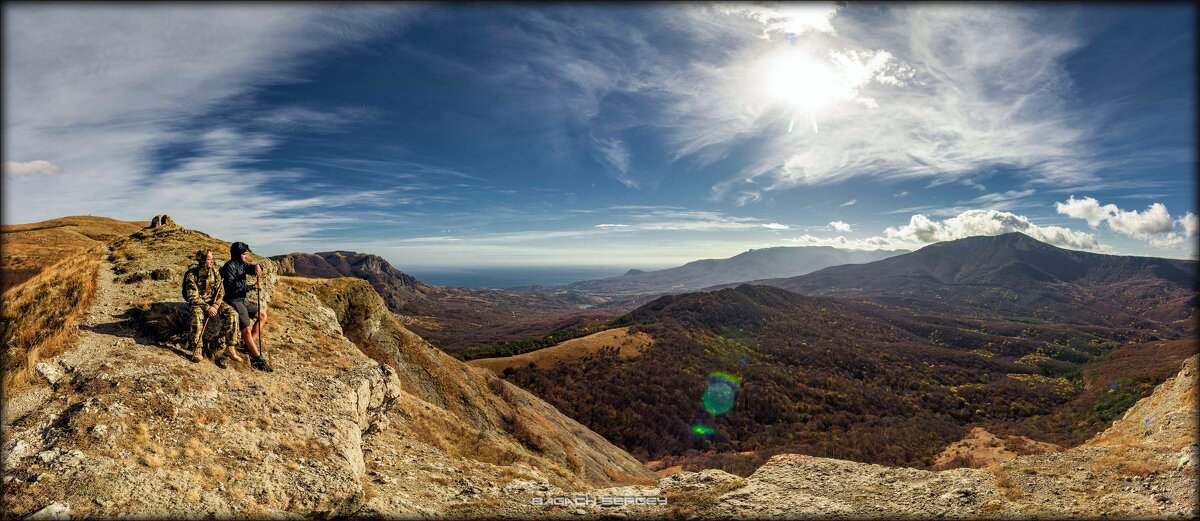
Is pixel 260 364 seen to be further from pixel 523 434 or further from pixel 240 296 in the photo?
pixel 523 434

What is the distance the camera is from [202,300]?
1024 cm

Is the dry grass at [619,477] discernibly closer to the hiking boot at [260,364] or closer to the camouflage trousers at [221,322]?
the hiking boot at [260,364]

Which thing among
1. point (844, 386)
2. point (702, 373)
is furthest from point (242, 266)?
point (844, 386)

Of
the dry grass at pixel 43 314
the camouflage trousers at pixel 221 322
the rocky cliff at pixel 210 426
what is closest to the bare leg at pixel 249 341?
the camouflage trousers at pixel 221 322

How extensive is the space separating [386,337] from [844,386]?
271ft

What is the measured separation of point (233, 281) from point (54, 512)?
632 cm

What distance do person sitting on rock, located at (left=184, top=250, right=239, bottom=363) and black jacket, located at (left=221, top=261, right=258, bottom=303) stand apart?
6.8 inches

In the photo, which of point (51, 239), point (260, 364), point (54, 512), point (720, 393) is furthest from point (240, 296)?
point (720, 393)

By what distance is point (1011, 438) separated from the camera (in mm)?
50969

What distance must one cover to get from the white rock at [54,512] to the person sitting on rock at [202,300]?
425 cm

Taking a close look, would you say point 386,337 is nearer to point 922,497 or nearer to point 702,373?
point 922,497

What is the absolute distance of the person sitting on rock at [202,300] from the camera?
985cm

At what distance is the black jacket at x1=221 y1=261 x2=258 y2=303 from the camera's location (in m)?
10.8

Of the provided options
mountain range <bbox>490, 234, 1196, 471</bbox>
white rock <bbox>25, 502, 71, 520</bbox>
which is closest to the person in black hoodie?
white rock <bbox>25, 502, 71, 520</bbox>
